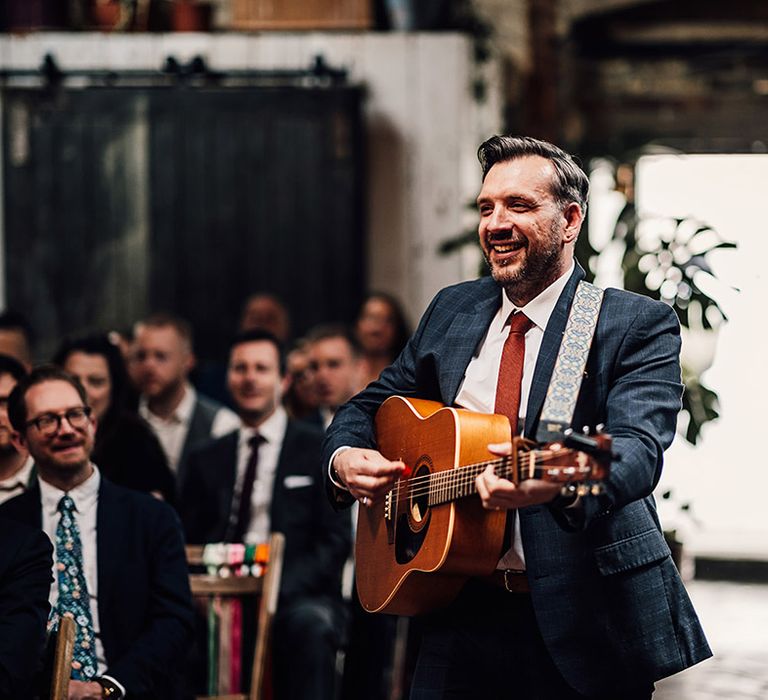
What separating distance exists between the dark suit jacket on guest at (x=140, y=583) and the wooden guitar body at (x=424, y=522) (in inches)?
26.9

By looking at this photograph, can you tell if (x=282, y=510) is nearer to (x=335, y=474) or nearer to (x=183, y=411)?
(x=183, y=411)

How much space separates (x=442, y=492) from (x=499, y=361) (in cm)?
31

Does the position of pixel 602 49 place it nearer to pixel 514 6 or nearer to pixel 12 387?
pixel 514 6

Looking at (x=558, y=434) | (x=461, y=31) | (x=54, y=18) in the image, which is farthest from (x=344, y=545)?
(x=54, y=18)

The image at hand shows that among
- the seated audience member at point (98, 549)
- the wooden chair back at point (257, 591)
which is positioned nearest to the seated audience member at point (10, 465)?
the seated audience member at point (98, 549)

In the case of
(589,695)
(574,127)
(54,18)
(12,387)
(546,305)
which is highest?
(54,18)

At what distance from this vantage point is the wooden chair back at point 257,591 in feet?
→ 13.7

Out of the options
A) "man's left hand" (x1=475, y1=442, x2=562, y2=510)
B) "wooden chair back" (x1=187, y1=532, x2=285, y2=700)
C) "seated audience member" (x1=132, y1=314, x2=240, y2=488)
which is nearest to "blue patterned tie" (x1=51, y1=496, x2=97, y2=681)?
"wooden chair back" (x1=187, y1=532, x2=285, y2=700)

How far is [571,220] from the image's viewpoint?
110 inches

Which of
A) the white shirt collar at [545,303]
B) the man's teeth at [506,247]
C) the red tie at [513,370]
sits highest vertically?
the man's teeth at [506,247]

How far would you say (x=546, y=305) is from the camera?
2826mm

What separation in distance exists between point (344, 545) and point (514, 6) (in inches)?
150

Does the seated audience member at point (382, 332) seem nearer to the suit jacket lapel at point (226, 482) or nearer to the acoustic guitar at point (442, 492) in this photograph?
the suit jacket lapel at point (226, 482)

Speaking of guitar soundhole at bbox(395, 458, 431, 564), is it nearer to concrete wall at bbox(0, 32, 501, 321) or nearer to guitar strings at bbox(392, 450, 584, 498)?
guitar strings at bbox(392, 450, 584, 498)
